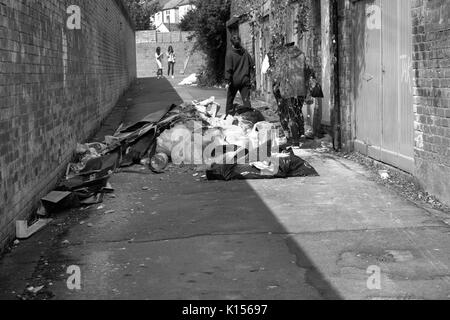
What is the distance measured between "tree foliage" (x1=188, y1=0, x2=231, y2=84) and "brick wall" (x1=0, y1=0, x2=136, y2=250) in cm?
1664

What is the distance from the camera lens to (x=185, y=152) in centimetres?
966

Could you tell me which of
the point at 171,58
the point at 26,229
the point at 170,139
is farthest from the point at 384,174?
the point at 171,58

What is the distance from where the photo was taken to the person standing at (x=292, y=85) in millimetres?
10836

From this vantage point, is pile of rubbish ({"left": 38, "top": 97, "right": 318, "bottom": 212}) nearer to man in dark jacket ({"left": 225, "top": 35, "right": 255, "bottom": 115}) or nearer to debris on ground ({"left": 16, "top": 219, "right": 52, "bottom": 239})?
debris on ground ({"left": 16, "top": 219, "right": 52, "bottom": 239})

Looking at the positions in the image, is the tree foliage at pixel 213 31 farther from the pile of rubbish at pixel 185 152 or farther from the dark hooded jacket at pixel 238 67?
the pile of rubbish at pixel 185 152

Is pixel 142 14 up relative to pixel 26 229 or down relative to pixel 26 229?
up

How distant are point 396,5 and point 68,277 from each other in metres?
5.40

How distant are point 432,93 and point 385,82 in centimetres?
169

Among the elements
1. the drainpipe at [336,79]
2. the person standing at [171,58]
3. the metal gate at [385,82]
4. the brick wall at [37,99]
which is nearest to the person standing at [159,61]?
the person standing at [171,58]

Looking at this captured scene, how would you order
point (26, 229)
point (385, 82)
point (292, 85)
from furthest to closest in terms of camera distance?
point (292, 85) → point (385, 82) → point (26, 229)

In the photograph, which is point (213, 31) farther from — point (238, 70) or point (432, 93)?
point (432, 93)

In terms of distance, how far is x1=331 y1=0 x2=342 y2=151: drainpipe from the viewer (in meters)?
10.2

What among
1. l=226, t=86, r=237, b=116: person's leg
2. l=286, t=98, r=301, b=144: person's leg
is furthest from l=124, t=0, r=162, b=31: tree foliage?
l=286, t=98, r=301, b=144: person's leg

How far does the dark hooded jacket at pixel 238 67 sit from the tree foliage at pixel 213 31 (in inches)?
574
